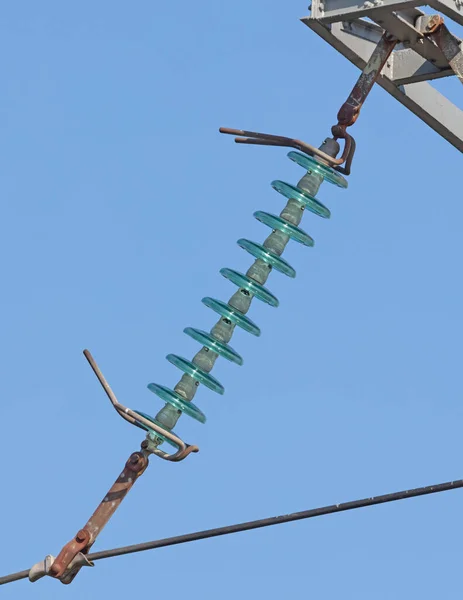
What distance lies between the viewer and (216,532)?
24.5 meters

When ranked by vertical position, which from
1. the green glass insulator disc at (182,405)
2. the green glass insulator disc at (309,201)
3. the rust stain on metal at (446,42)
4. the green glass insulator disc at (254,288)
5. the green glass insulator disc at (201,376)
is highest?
the rust stain on metal at (446,42)

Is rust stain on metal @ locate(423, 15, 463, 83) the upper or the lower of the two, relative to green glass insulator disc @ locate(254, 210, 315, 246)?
upper

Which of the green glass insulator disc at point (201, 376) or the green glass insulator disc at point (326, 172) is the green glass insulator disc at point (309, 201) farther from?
the green glass insulator disc at point (201, 376)

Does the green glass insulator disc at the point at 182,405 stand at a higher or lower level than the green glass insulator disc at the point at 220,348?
lower

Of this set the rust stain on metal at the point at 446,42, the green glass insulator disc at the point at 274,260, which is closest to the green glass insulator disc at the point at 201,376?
the green glass insulator disc at the point at 274,260

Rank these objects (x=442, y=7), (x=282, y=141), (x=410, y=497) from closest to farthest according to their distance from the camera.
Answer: (x=410, y=497) → (x=442, y=7) → (x=282, y=141)

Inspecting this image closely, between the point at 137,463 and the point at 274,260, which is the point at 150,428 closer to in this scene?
the point at 137,463

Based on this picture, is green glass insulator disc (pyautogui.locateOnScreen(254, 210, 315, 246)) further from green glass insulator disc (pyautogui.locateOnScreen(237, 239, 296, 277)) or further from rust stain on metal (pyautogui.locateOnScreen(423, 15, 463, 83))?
rust stain on metal (pyautogui.locateOnScreen(423, 15, 463, 83))

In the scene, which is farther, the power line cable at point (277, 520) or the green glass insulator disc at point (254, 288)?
the green glass insulator disc at point (254, 288)

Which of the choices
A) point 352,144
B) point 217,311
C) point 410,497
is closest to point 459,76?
point 352,144

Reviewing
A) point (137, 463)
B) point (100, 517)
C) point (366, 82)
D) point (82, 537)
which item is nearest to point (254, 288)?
point (137, 463)

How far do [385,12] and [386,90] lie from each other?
2.13 meters

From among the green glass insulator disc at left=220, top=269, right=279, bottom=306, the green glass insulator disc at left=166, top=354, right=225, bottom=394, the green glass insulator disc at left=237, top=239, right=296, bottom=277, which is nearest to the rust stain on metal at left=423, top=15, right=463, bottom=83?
the green glass insulator disc at left=237, top=239, right=296, bottom=277

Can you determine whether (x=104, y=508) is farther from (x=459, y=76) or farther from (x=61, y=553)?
(x=459, y=76)
